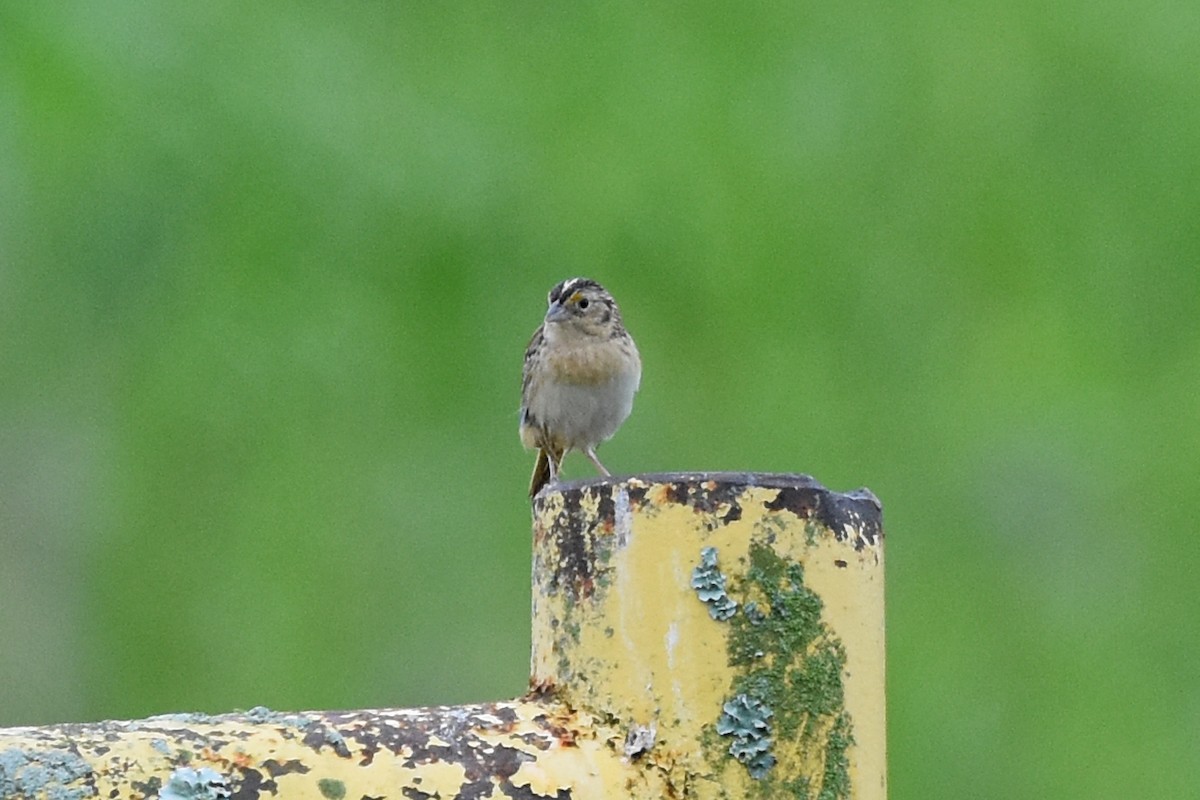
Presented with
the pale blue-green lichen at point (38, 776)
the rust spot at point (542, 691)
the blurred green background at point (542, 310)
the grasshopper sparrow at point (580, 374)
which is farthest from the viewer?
the blurred green background at point (542, 310)

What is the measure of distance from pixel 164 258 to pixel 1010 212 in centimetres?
368

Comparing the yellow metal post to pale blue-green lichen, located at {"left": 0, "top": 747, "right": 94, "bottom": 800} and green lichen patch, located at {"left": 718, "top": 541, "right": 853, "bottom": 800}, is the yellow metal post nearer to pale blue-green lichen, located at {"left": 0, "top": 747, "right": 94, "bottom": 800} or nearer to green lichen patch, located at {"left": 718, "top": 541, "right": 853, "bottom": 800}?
green lichen patch, located at {"left": 718, "top": 541, "right": 853, "bottom": 800}

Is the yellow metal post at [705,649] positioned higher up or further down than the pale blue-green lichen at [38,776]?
higher up

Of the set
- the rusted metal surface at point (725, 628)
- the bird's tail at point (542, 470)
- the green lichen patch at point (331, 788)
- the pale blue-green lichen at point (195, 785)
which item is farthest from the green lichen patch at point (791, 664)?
the bird's tail at point (542, 470)

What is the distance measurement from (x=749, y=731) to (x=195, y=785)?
26.0 inches

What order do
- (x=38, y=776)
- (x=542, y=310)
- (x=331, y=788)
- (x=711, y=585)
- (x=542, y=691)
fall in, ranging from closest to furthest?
(x=38, y=776), (x=331, y=788), (x=711, y=585), (x=542, y=691), (x=542, y=310)

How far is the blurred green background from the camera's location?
8.29 m

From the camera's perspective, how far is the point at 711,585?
2230 millimetres

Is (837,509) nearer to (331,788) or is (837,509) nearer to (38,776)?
(331,788)

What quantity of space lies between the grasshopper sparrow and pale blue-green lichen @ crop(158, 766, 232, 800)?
4.46 m

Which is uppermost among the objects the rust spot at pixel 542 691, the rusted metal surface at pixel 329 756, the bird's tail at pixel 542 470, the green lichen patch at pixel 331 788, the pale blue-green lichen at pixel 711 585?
the bird's tail at pixel 542 470

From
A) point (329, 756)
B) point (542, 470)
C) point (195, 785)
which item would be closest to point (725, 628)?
point (329, 756)

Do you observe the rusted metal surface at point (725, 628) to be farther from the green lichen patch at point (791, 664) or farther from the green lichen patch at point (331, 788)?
the green lichen patch at point (331, 788)

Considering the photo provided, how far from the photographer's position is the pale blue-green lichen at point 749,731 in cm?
223
